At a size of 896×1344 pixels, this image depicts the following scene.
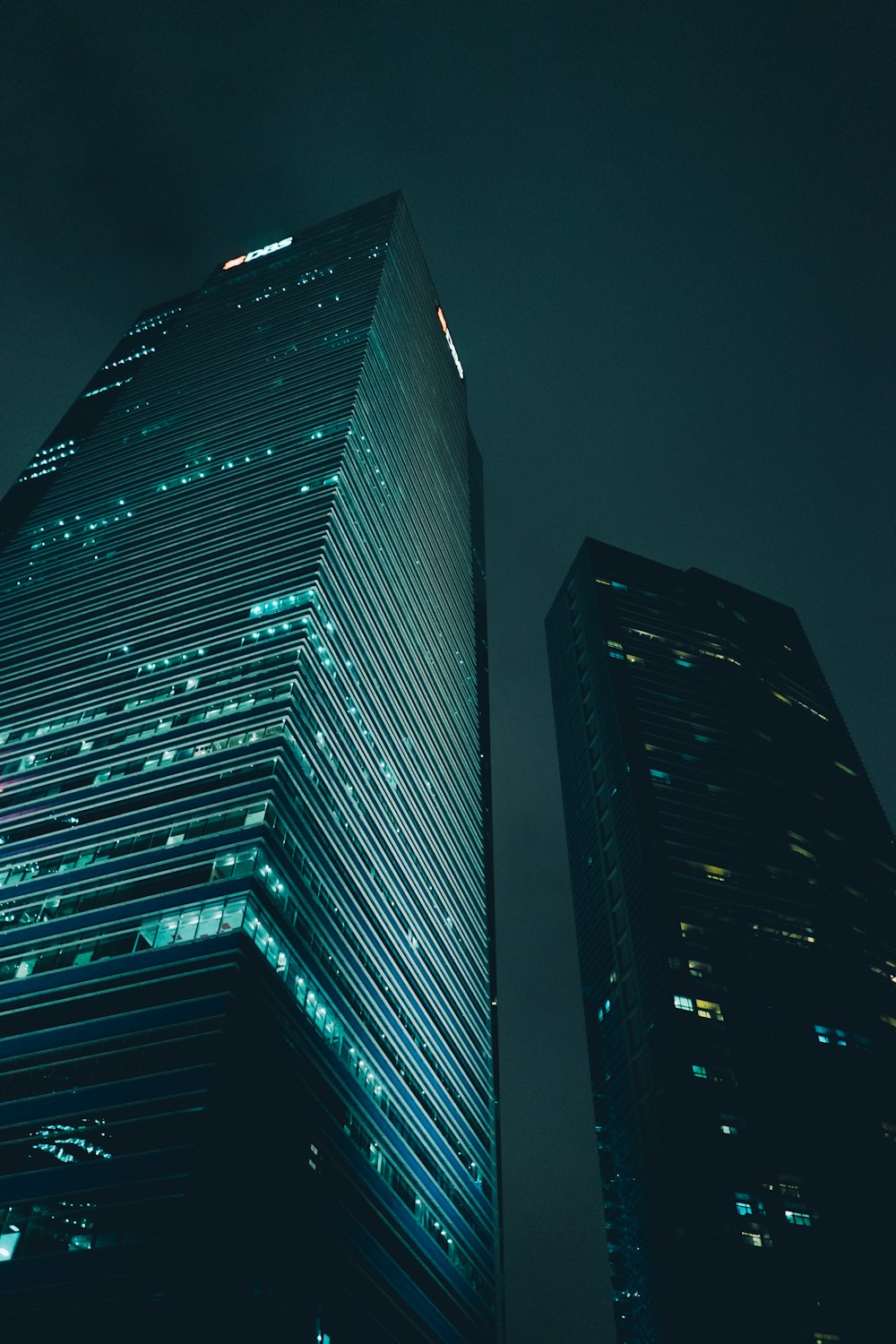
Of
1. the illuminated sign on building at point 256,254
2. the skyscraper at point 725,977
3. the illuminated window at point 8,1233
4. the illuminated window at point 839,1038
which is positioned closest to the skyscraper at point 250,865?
the illuminated window at point 8,1233

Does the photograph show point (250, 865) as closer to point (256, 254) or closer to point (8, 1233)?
point (8, 1233)

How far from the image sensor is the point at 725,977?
109 metres

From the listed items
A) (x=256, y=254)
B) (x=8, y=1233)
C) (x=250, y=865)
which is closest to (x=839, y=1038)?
(x=250, y=865)

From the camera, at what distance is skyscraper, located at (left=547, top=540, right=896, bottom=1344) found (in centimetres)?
8888

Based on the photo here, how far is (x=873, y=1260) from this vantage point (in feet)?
292

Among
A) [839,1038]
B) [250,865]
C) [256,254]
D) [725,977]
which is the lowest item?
[250,865]

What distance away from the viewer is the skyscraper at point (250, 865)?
46688 millimetres

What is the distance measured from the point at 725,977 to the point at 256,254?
531 ft

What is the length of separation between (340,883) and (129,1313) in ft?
113

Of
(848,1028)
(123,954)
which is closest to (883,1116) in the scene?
(848,1028)

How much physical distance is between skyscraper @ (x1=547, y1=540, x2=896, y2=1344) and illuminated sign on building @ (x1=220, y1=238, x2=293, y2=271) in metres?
88.6

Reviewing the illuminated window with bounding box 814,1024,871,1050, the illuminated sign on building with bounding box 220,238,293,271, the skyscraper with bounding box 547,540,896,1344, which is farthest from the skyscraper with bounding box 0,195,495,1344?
the illuminated sign on building with bounding box 220,238,293,271

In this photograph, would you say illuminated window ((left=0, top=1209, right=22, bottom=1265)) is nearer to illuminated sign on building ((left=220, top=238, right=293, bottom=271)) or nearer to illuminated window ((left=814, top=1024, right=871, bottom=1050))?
illuminated window ((left=814, top=1024, right=871, bottom=1050))

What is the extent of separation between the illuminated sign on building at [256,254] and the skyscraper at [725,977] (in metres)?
88.6
